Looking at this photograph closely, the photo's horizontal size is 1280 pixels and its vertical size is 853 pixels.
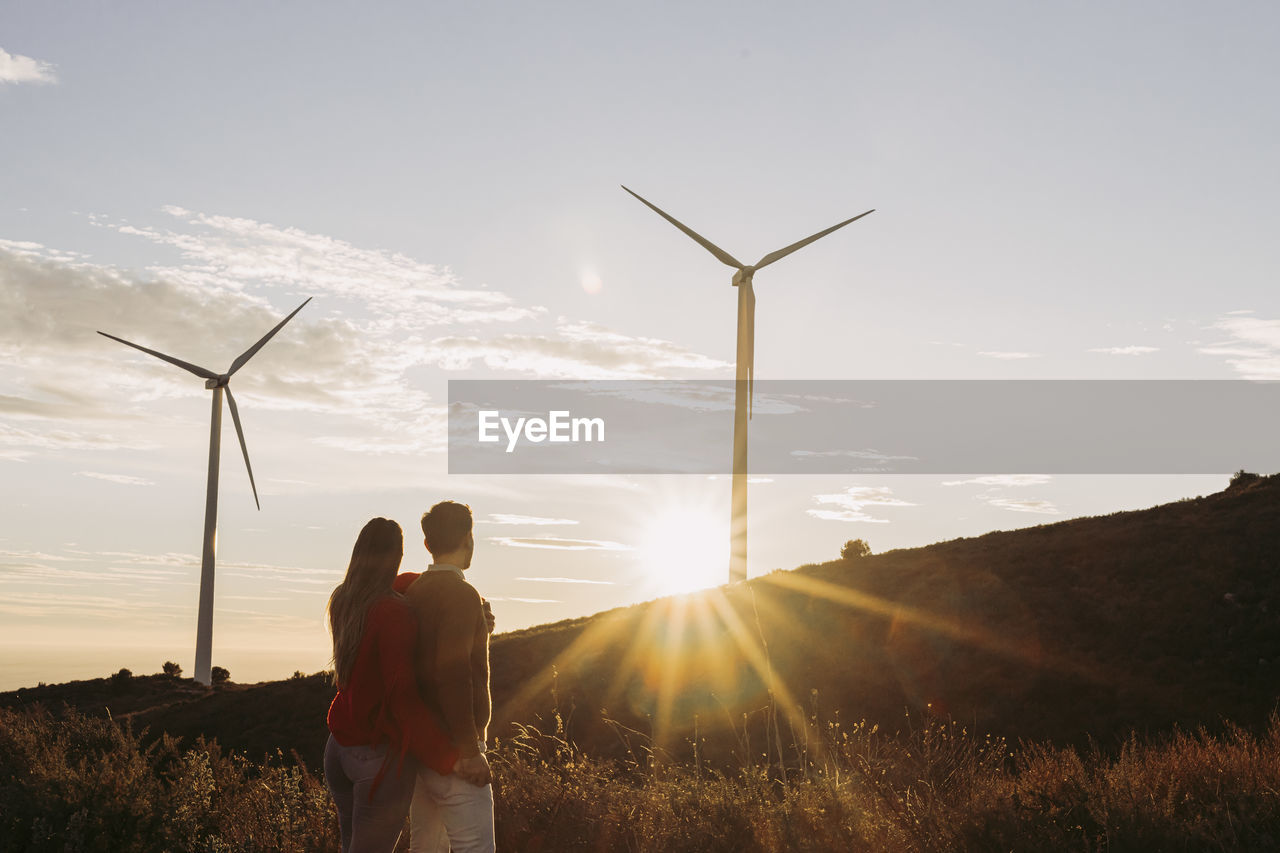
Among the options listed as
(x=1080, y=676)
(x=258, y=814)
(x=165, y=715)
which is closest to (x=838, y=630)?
(x=1080, y=676)

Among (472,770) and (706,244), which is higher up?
(706,244)

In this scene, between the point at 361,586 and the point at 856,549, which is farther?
the point at 856,549

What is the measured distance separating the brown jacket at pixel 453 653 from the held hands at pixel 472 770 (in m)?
0.03

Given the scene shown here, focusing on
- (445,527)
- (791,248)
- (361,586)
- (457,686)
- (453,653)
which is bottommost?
(457,686)

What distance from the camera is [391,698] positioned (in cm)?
484

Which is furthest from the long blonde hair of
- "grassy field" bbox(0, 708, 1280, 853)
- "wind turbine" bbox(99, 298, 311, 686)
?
"wind turbine" bbox(99, 298, 311, 686)

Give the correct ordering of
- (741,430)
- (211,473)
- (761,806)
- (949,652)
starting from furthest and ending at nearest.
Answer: (211,473)
(949,652)
(741,430)
(761,806)

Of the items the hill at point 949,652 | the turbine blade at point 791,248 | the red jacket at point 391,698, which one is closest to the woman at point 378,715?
the red jacket at point 391,698

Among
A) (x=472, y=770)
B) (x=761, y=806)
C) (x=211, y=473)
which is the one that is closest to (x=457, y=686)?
(x=472, y=770)

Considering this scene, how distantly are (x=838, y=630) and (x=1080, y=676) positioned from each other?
10.2 meters

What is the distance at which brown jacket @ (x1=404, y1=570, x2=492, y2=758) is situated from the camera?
4758 millimetres

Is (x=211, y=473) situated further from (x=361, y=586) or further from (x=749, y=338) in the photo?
(x=361, y=586)

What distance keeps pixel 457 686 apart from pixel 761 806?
12.0 ft

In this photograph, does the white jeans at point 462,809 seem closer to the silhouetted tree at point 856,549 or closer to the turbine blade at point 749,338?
the turbine blade at point 749,338
